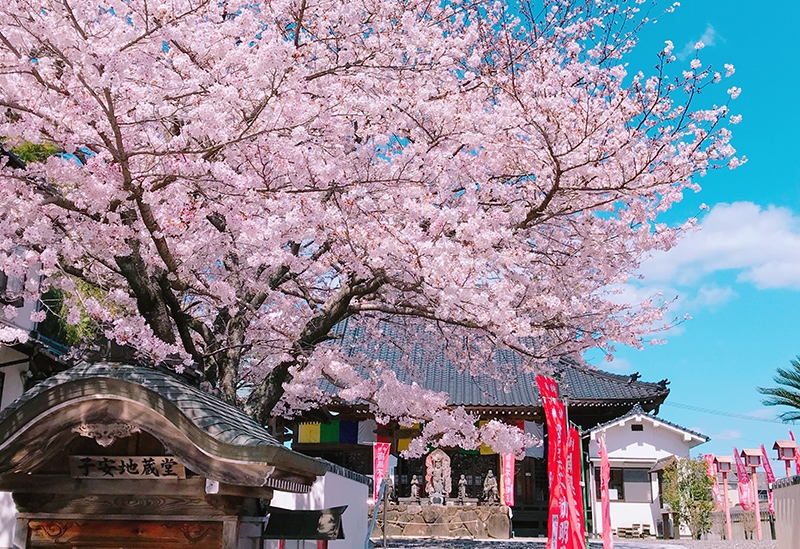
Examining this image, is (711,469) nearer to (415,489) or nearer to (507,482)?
(507,482)

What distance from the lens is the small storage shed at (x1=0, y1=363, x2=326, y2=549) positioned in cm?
522

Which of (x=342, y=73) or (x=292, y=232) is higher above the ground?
(x=342, y=73)

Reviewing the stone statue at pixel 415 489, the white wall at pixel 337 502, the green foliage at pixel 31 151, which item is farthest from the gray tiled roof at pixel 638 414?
the green foliage at pixel 31 151

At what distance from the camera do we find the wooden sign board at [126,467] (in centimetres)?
555

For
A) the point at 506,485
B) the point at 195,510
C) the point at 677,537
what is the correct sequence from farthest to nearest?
1. the point at 677,537
2. the point at 506,485
3. the point at 195,510

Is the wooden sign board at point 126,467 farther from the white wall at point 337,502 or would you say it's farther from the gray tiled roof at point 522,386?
the gray tiled roof at point 522,386

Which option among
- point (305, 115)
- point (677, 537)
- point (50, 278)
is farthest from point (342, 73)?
point (677, 537)

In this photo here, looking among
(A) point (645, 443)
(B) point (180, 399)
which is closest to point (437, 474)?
(A) point (645, 443)

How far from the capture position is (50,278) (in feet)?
29.8

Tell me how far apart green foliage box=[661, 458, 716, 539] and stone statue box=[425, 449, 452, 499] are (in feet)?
23.6

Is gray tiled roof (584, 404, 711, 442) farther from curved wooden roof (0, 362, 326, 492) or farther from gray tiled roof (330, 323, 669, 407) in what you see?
curved wooden roof (0, 362, 326, 492)

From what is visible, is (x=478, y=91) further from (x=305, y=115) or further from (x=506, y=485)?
(x=506, y=485)

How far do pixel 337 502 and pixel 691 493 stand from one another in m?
16.2

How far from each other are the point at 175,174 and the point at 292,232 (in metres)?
1.39
